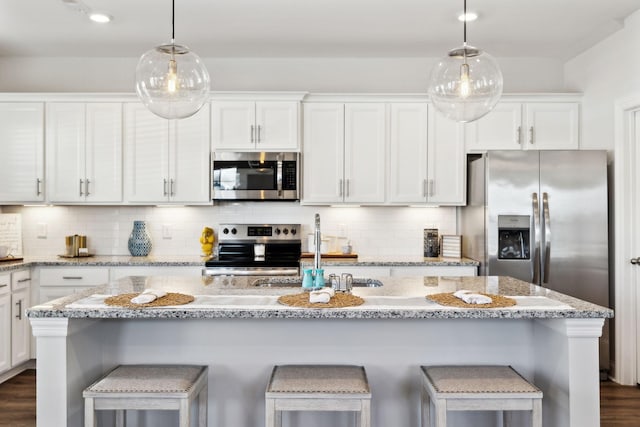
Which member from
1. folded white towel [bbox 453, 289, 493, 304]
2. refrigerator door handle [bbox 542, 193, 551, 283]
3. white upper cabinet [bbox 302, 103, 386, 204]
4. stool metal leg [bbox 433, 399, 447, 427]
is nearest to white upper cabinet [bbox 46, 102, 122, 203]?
white upper cabinet [bbox 302, 103, 386, 204]

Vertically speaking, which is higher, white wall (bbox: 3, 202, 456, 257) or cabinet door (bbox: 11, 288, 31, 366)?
white wall (bbox: 3, 202, 456, 257)

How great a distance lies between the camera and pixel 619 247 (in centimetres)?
384

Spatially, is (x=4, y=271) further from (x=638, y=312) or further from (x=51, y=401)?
(x=638, y=312)

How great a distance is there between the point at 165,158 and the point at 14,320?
173cm

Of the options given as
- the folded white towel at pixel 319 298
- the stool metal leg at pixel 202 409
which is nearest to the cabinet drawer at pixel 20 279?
the stool metal leg at pixel 202 409

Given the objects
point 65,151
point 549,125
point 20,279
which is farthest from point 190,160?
point 549,125

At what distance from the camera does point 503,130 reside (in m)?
4.36

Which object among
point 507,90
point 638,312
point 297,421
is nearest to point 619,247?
point 638,312

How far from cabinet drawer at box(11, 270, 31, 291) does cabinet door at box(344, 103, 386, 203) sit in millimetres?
2674

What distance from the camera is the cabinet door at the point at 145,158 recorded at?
14.2ft

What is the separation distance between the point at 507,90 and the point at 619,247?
176 centimetres

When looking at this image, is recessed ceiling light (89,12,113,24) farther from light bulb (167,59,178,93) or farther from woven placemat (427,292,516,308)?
woven placemat (427,292,516,308)

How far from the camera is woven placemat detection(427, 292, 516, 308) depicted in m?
2.05

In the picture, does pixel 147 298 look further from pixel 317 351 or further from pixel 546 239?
pixel 546 239
